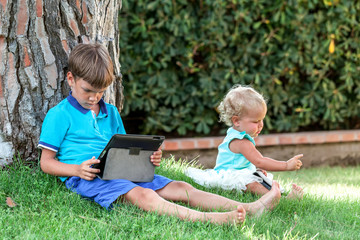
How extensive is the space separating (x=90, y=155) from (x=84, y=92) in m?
0.42

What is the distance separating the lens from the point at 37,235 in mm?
2582

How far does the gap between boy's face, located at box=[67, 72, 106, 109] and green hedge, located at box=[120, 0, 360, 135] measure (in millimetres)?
2688

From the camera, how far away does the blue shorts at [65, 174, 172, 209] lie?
304 cm

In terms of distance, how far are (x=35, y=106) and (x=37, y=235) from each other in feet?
3.85

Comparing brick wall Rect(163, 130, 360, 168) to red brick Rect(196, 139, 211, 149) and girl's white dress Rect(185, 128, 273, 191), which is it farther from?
girl's white dress Rect(185, 128, 273, 191)

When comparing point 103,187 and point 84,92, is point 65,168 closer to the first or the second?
point 103,187

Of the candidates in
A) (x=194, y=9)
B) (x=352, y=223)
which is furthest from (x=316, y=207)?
(x=194, y=9)

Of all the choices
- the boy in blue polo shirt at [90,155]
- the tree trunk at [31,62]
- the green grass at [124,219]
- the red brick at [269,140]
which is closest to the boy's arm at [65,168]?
the boy in blue polo shirt at [90,155]

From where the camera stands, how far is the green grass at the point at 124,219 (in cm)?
266

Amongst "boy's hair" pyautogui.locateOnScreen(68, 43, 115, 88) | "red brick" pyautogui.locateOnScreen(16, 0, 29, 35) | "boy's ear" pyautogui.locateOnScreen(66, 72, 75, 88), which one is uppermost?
"red brick" pyautogui.locateOnScreen(16, 0, 29, 35)

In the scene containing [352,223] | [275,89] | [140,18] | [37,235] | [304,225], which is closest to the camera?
[37,235]

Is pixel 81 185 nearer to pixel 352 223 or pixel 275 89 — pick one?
pixel 352 223

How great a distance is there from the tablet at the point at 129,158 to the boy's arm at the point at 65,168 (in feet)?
0.27

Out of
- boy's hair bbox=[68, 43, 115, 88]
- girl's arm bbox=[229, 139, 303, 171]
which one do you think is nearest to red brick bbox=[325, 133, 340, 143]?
girl's arm bbox=[229, 139, 303, 171]
